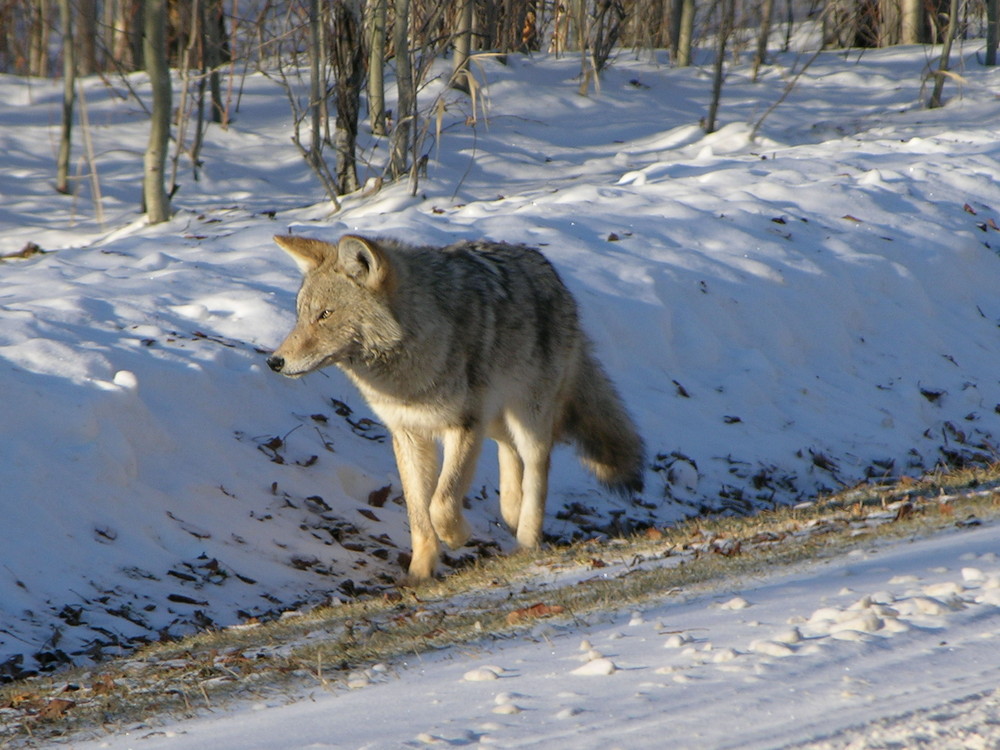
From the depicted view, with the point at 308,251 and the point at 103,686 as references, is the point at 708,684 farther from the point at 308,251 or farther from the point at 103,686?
the point at 308,251

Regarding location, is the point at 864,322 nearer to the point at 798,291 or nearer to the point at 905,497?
the point at 798,291

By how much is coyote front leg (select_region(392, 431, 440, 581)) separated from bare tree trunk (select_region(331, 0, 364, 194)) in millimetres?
8371

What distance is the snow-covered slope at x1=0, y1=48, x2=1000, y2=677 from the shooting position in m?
6.23

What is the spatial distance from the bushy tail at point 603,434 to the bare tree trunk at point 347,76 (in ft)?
25.0

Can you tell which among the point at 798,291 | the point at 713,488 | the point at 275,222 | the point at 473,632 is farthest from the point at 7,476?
the point at 798,291

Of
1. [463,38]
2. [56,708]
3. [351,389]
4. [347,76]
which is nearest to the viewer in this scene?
[56,708]

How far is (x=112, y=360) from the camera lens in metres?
7.16

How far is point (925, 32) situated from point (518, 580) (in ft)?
79.7

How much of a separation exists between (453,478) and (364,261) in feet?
4.32

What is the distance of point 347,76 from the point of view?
44.7ft

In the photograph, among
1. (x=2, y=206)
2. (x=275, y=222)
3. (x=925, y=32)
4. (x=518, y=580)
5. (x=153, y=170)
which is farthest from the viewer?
(x=925, y=32)

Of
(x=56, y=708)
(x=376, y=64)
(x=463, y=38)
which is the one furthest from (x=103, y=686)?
(x=463, y=38)

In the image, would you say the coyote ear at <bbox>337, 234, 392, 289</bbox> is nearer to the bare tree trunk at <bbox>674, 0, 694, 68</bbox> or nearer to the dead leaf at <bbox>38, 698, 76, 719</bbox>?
the dead leaf at <bbox>38, 698, 76, 719</bbox>

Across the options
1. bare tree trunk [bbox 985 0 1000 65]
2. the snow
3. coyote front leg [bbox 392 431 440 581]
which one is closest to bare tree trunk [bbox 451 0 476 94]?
the snow
